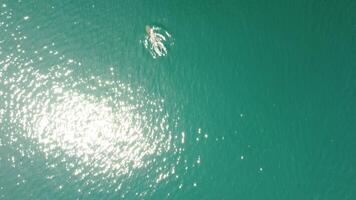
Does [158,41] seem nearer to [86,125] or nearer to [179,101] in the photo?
[179,101]

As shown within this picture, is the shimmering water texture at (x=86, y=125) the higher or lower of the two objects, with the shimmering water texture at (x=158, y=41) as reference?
lower

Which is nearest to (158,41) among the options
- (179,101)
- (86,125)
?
(179,101)

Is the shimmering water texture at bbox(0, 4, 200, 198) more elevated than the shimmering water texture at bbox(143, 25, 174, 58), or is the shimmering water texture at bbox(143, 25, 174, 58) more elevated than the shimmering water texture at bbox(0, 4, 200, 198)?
the shimmering water texture at bbox(143, 25, 174, 58)

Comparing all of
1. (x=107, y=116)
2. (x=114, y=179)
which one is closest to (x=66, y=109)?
(x=107, y=116)
